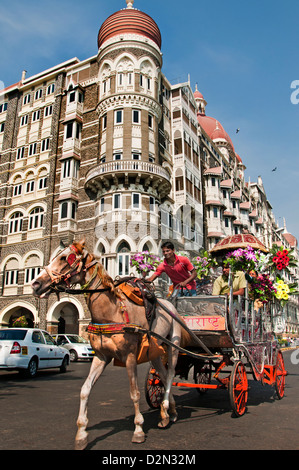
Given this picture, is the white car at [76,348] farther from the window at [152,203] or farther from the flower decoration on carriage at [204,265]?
the flower decoration on carriage at [204,265]

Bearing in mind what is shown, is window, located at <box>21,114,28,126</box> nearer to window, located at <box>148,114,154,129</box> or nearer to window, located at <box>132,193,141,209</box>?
window, located at <box>148,114,154,129</box>

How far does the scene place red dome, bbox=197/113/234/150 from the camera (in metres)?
57.3

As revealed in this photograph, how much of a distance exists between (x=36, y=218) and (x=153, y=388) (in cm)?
2888

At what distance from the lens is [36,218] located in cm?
3353

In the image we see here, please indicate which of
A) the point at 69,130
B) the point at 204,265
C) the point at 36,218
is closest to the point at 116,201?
the point at 36,218

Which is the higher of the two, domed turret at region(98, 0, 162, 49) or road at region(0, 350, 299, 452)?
domed turret at region(98, 0, 162, 49)

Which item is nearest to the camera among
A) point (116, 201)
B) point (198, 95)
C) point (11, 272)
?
point (116, 201)

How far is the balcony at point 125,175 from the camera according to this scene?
2827cm

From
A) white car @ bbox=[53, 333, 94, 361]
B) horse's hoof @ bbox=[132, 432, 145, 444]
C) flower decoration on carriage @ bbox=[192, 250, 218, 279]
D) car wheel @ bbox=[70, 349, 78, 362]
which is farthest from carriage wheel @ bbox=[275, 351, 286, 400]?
car wheel @ bbox=[70, 349, 78, 362]

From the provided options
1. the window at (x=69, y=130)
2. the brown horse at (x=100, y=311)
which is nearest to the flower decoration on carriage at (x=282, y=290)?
the brown horse at (x=100, y=311)

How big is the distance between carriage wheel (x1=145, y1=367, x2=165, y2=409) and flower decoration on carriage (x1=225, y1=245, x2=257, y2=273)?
327cm

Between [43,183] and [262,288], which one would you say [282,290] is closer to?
[262,288]

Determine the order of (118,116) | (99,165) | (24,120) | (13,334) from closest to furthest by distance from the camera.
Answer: (13,334), (99,165), (118,116), (24,120)
